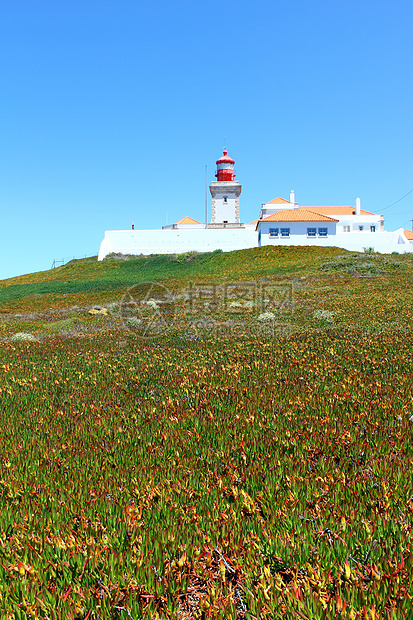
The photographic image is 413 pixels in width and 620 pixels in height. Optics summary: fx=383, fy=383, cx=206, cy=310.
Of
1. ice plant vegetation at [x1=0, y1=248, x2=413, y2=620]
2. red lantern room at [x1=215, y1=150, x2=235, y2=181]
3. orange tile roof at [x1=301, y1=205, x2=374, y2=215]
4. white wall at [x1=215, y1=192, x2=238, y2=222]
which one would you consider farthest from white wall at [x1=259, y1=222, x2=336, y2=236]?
ice plant vegetation at [x1=0, y1=248, x2=413, y2=620]

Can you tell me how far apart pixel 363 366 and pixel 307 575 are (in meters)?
6.16

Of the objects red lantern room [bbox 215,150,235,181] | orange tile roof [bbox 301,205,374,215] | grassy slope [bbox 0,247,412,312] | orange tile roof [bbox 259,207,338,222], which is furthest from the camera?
red lantern room [bbox 215,150,235,181]

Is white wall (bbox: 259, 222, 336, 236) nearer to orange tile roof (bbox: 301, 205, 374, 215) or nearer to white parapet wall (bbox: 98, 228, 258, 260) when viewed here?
white parapet wall (bbox: 98, 228, 258, 260)

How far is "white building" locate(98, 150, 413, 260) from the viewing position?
60031mm

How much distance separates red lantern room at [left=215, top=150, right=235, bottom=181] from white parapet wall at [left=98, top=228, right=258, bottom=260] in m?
20.1

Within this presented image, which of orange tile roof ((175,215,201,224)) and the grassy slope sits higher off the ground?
orange tile roof ((175,215,201,224))

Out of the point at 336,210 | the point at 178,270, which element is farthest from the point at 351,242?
the point at 178,270

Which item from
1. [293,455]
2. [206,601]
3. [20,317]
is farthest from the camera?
[20,317]

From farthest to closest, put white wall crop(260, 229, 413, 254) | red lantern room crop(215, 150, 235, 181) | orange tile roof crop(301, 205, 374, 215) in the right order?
red lantern room crop(215, 150, 235, 181), orange tile roof crop(301, 205, 374, 215), white wall crop(260, 229, 413, 254)

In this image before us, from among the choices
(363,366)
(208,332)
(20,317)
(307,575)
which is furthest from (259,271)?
(307,575)

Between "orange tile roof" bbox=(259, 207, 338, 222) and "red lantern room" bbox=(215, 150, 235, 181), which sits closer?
"orange tile roof" bbox=(259, 207, 338, 222)

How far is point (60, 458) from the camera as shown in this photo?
177 inches

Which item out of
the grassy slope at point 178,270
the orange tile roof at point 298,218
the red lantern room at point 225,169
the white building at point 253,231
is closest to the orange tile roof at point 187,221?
the white building at point 253,231

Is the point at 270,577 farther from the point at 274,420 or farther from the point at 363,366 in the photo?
the point at 363,366
